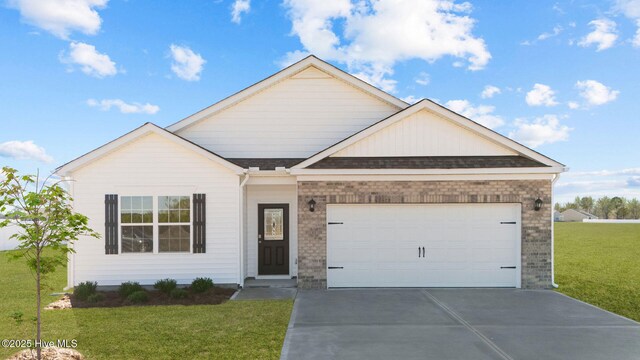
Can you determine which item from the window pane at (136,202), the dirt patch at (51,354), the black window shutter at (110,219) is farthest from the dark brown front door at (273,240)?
the dirt patch at (51,354)

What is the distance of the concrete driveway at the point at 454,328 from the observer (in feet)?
20.1

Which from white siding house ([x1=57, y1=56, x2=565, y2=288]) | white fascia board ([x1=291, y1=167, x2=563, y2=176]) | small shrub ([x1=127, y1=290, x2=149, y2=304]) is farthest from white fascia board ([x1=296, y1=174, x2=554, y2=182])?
small shrub ([x1=127, y1=290, x2=149, y2=304])

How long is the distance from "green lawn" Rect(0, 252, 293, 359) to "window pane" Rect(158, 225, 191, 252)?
6.71 feet

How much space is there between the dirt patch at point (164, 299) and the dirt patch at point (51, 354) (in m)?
3.26

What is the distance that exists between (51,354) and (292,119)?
873 cm

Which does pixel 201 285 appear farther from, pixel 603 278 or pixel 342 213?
pixel 603 278

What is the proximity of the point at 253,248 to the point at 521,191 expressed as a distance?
781cm

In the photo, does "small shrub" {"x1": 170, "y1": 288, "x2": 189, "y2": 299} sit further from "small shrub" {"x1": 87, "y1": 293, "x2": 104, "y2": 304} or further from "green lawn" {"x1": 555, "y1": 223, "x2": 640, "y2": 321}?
"green lawn" {"x1": 555, "y1": 223, "x2": 640, "y2": 321}

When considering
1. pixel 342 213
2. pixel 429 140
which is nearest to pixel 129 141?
pixel 342 213

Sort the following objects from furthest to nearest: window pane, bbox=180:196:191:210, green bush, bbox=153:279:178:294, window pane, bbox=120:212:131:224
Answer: window pane, bbox=180:196:191:210
window pane, bbox=120:212:131:224
green bush, bbox=153:279:178:294

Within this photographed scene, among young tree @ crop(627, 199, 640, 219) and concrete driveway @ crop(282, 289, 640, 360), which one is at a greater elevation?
concrete driveway @ crop(282, 289, 640, 360)

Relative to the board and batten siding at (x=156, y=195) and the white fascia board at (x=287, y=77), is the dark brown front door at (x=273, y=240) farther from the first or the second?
the white fascia board at (x=287, y=77)

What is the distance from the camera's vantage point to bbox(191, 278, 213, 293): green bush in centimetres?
1015

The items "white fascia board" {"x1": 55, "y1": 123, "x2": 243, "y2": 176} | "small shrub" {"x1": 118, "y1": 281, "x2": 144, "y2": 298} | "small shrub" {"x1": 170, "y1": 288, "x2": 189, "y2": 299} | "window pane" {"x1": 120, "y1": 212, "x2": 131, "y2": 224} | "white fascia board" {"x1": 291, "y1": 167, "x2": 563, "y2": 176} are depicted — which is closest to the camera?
"small shrub" {"x1": 170, "y1": 288, "x2": 189, "y2": 299}
